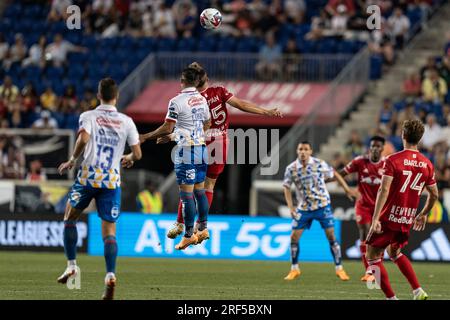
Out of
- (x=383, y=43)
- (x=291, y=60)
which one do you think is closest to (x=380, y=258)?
(x=291, y=60)

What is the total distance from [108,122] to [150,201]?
46.4ft

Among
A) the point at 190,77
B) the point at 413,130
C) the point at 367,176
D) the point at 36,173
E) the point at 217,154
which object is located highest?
the point at 190,77

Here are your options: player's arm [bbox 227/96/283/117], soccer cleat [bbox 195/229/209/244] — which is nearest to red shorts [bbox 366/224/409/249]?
player's arm [bbox 227/96/283/117]

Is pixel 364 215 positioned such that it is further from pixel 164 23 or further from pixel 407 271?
pixel 164 23

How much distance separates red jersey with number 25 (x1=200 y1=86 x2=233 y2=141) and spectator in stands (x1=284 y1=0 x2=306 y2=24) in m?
17.3

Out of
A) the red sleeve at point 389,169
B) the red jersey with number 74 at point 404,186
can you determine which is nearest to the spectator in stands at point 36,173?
the red jersey with number 74 at point 404,186

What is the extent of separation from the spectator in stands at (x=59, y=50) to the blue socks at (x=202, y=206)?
1782 cm

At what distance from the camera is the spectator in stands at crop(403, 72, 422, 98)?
30.2 meters

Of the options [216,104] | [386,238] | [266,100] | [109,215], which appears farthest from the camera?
[266,100]

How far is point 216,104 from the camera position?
16.4m

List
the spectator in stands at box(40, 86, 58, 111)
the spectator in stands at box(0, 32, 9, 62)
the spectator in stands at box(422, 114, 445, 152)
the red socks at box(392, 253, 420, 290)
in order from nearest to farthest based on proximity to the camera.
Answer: the red socks at box(392, 253, 420, 290), the spectator in stands at box(422, 114, 445, 152), the spectator in stands at box(40, 86, 58, 111), the spectator in stands at box(0, 32, 9, 62)

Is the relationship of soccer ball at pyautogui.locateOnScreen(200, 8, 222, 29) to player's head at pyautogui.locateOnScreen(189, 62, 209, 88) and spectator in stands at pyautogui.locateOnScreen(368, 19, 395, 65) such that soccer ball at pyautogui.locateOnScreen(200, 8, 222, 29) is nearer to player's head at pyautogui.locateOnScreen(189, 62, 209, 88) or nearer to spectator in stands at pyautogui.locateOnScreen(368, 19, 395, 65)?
player's head at pyautogui.locateOnScreen(189, 62, 209, 88)

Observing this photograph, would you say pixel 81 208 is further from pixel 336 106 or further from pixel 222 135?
pixel 336 106

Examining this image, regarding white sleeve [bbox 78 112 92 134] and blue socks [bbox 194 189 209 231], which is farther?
blue socks [bbox 194 189 209 231]
